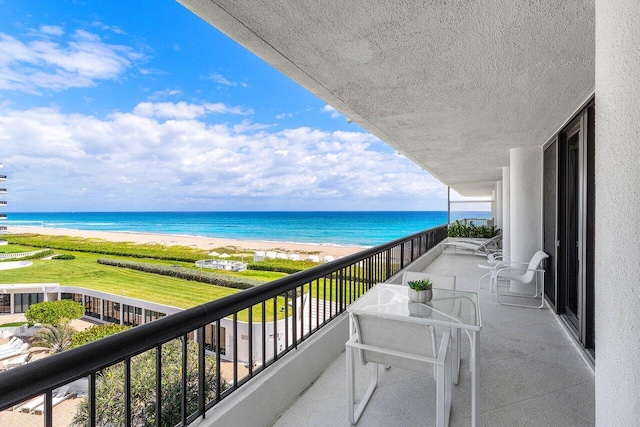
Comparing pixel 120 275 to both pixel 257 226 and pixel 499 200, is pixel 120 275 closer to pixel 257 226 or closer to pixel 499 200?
pixel 499 200

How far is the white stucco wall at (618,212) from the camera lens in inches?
36.9

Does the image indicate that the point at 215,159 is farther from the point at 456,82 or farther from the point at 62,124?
the point at 456,82

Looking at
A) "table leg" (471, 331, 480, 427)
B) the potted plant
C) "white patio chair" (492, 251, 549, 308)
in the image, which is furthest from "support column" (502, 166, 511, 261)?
"table leg" (471, 331, 480, 427)

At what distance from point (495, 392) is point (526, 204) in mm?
3282

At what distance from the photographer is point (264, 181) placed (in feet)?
156

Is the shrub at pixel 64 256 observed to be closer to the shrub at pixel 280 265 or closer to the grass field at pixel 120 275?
the grass field at pixel 120 275

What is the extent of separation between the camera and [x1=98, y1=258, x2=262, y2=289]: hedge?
1658 centimetres

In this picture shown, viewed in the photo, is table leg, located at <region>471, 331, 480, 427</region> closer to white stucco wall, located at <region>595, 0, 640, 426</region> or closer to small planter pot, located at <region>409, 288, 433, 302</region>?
small planter pot, located at <region>409, 288, 433, 302</region>

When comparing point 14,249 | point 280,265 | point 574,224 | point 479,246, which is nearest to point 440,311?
point 574,224

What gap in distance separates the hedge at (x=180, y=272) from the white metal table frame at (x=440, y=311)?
14.2 metres

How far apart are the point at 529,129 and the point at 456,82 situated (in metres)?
1.89

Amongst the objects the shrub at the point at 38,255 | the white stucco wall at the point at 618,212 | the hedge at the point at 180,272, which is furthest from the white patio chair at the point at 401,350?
the shrub at the point at 38,255

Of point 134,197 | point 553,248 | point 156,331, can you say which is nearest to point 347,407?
point 156,331

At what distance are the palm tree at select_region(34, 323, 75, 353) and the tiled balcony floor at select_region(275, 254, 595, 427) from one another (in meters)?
8.20
